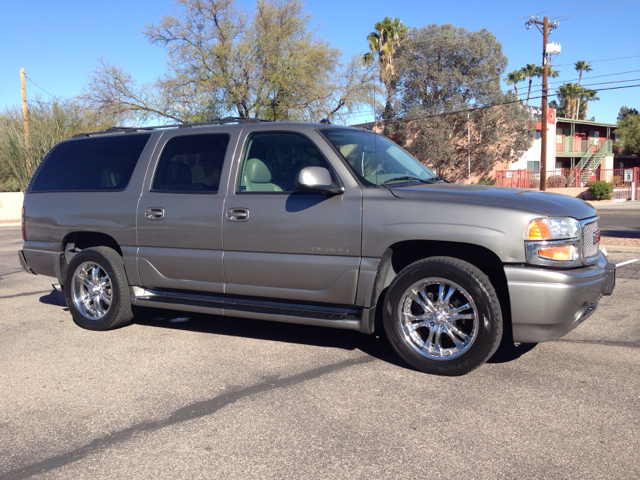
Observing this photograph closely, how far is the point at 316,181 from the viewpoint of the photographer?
4516mm

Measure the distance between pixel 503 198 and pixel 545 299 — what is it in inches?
30.9

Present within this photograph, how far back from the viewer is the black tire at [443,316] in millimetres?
4156

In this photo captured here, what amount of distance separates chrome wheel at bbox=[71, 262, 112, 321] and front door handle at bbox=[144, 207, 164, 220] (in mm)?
891

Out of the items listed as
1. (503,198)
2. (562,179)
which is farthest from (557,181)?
(503,198)

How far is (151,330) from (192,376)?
1659mm

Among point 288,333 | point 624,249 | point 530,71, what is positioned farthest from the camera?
point 530,71

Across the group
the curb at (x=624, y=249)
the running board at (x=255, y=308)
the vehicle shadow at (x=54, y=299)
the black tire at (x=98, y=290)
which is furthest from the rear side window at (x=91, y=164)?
the curb at (x=624, y=249)

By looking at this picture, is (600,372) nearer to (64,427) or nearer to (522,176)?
(64,427)

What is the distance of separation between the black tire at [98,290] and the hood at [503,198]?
287 cm

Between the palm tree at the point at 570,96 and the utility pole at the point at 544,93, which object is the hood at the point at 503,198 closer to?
the utility pole at the point at 544,93

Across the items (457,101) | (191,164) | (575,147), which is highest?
(457,101)

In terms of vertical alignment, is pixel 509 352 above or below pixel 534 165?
below

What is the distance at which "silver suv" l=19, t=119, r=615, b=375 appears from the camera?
414 centimetres

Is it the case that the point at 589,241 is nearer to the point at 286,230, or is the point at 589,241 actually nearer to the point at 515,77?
the point at 286,230
